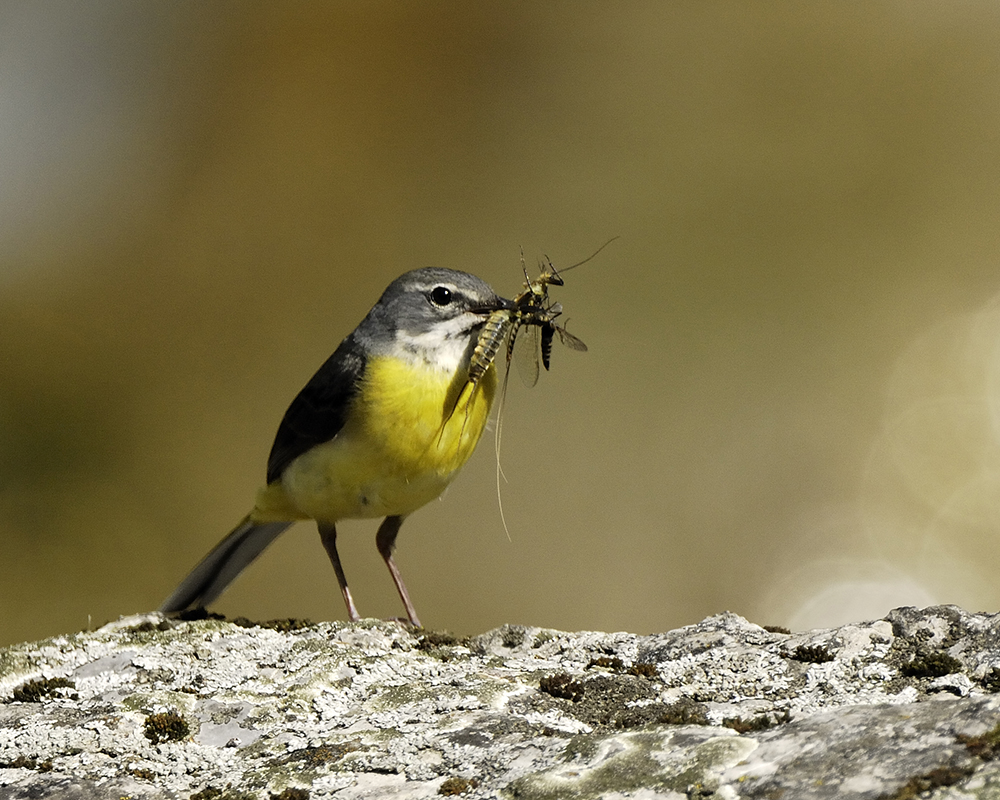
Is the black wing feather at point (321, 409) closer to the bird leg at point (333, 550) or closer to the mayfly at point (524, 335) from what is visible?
the bird leg at point (333, 550)

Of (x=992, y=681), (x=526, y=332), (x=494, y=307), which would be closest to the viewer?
(x=992, y=681)

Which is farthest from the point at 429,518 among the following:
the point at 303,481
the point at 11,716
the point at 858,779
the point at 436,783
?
the point at 858,779

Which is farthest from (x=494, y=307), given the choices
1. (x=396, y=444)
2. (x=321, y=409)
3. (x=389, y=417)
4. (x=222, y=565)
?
(x=222, y=565)

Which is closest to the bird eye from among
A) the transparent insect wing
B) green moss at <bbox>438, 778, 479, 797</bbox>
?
the transparent insect wing

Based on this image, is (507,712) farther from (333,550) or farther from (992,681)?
(333,550)

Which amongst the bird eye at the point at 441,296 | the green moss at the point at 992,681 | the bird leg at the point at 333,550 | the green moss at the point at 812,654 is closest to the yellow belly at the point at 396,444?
Answer: the bird leg at the point at 333,550

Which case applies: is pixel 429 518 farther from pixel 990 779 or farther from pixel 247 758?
pixel 990 779

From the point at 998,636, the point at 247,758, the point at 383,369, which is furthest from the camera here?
the point at 383,369
